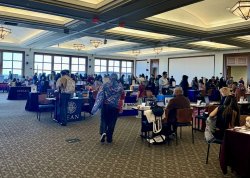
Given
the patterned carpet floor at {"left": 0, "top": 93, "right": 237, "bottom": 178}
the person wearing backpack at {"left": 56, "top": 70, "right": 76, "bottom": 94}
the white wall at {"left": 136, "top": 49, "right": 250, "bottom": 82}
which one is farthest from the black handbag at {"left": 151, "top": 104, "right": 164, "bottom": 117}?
the white wall at {"left": 136, "top": 49, "right": 250, "bottom": 82}

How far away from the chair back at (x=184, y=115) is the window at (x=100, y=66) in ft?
55.0

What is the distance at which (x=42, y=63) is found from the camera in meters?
19.0

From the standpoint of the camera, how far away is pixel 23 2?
5.93 metres

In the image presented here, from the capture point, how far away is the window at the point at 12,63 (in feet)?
57.4

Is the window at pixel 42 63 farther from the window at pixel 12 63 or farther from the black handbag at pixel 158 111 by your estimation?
the black handbag at pixel 158 111

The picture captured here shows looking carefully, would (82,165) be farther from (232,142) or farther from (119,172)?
(232,142)

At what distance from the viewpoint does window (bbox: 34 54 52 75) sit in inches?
738

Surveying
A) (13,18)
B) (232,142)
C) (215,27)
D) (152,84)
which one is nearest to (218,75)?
(152,84)

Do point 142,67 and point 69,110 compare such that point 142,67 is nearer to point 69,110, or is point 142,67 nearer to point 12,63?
point 12,63

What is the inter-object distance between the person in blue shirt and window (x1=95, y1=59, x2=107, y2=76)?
54.3 feet

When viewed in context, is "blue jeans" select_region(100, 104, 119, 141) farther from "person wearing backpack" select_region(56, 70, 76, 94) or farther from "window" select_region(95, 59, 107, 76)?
"window" select_region(95, 59, 107, 76)

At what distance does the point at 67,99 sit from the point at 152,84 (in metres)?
5.66

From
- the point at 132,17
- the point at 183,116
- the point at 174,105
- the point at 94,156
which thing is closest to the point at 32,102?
the point at 132,17

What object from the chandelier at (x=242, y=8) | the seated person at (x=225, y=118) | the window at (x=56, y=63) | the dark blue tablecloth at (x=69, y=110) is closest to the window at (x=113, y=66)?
the window at (x=56, y=63)
